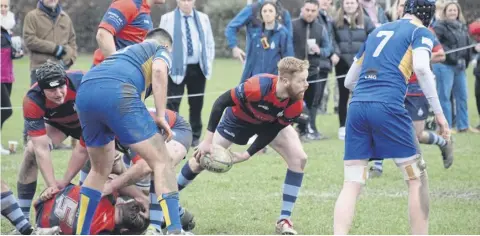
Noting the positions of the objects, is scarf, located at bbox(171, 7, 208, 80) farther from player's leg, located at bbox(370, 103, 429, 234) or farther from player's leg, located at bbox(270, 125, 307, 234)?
player's leg, located at bbox(370, 103, 429, 234)

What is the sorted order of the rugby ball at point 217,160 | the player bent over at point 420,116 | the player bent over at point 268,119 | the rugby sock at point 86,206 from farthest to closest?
the player bent over at point 420,116 < the player bent over at point 268,119 < the rugby ball at point 217,160 < the rugby sock at point 86,206

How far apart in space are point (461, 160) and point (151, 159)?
641 cm

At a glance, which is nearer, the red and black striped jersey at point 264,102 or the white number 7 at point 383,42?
the white number 7 at point 383,42

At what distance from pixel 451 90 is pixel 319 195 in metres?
6.42

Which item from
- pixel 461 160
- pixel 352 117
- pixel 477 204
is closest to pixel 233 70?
pixel 461 160

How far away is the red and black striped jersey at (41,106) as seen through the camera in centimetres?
821

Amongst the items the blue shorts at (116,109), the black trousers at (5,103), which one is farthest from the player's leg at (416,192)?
Answer: the black trousers at (5,103)

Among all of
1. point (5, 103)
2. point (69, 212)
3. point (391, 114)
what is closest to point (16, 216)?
point (69, 212)

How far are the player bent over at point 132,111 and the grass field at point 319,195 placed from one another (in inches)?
56.3

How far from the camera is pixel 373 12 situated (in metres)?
15.5

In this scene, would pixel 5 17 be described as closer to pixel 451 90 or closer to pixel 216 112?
pixel 216 112

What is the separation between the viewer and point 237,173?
11469 mm

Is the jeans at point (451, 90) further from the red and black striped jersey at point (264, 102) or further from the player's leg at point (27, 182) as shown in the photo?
the player's leg at point (27, 182)

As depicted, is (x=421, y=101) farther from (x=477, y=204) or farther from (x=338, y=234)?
(x=338, y=234)
